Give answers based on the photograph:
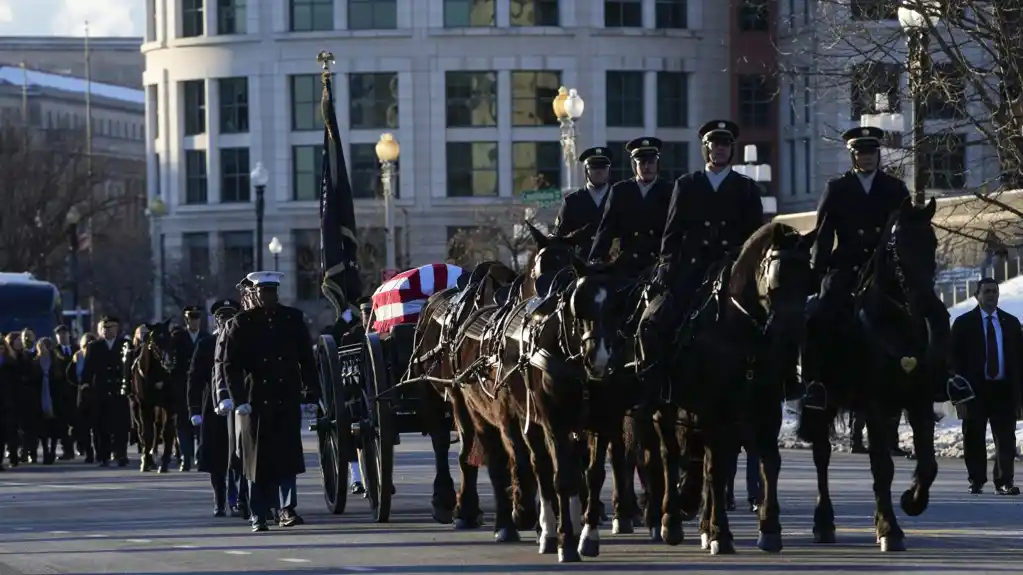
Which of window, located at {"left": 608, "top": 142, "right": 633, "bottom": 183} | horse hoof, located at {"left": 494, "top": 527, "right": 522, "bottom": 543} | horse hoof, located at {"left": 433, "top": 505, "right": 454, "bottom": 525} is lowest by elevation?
horse hoof, located at {"left": 433, "top": 505, "right": 454, "bottom": 525}

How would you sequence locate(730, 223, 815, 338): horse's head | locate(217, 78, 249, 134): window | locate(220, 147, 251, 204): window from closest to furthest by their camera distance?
locate(730, 223, 815, 338): horse's head < locate(217, 78, 249, 134): window < locate(220, 147, 251, 204): window

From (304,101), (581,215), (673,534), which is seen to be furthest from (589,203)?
(304,101)

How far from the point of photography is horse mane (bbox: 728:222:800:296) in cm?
1666

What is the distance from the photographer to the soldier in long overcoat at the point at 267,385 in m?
20.7

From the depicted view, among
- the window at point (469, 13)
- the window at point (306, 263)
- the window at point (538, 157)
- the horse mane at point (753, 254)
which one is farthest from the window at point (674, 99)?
the horse mane at point (753, 254)

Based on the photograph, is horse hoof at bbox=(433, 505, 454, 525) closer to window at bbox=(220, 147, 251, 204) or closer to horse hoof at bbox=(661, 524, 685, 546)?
horse hoof at bbox=(661, 524, 685, 546)

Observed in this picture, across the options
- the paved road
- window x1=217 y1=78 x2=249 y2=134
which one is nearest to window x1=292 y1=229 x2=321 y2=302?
window x1=217 y1=78 x2=249 y2=134

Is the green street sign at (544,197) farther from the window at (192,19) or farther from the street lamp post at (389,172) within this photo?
the window at (192,19)

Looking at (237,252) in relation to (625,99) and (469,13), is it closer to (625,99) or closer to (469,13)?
(469,13)

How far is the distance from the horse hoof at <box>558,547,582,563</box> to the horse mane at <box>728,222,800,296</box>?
79.5 inches

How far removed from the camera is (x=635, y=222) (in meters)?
18.7

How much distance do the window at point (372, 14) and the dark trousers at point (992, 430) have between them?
71077mm

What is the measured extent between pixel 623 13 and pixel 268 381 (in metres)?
74.2

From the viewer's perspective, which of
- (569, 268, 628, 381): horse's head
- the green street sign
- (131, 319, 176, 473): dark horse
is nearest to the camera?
(569, 268, 628, 381): horse's head
